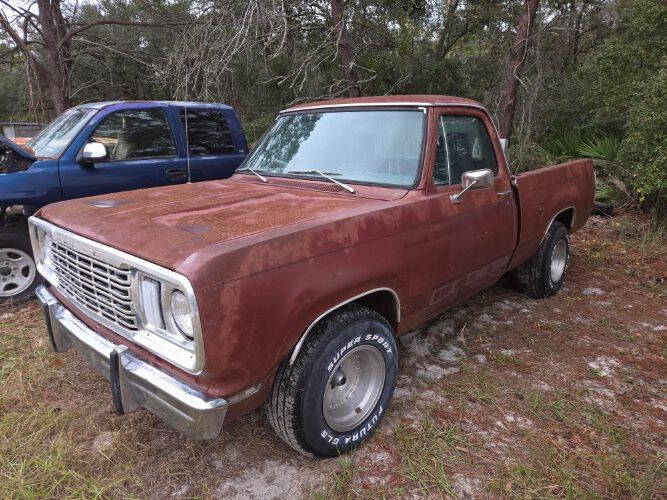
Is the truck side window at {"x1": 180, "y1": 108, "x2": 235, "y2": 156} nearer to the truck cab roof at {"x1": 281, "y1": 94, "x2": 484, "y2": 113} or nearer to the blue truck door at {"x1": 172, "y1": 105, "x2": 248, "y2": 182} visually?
the blue truck door at {"x1": 172, "y1": 105, "x2": 248, "y2": 182}

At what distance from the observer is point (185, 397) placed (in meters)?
1.98

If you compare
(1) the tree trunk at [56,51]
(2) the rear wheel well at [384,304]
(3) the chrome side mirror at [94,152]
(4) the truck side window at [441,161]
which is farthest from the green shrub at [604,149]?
(1) the tree trunk at [56,51]

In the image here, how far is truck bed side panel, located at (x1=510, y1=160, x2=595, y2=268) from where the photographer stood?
3.94 m

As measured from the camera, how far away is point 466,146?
3.49 meters

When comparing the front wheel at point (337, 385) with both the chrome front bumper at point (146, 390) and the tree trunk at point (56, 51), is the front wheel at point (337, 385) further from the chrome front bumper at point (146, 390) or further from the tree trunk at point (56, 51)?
the tree trunk at point (56, 51)

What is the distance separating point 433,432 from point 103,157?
3832 mm

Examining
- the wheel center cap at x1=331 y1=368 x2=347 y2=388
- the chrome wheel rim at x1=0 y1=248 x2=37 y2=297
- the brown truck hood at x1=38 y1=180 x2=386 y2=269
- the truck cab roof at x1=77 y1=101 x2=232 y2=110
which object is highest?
the truck cab roof at x1=77 y1=101 x2=232 y2=110

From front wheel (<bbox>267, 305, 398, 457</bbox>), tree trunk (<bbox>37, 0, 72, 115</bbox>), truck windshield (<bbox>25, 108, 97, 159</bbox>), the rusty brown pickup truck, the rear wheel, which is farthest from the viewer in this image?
tree trunk (<bbox>37, 0, 72, 115</bbox>)

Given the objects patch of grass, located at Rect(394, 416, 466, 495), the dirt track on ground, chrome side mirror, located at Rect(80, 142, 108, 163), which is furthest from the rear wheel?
chrome side mirror, located at Rect(80, 142, 108, 163)

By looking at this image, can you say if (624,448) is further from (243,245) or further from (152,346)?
(152,346)

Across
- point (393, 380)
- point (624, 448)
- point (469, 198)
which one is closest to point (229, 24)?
point (469, 198)

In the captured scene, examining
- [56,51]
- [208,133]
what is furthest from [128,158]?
[56,51]

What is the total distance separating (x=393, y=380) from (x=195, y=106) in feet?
13.9

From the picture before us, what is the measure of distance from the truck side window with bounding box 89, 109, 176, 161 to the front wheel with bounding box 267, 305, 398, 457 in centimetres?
363
